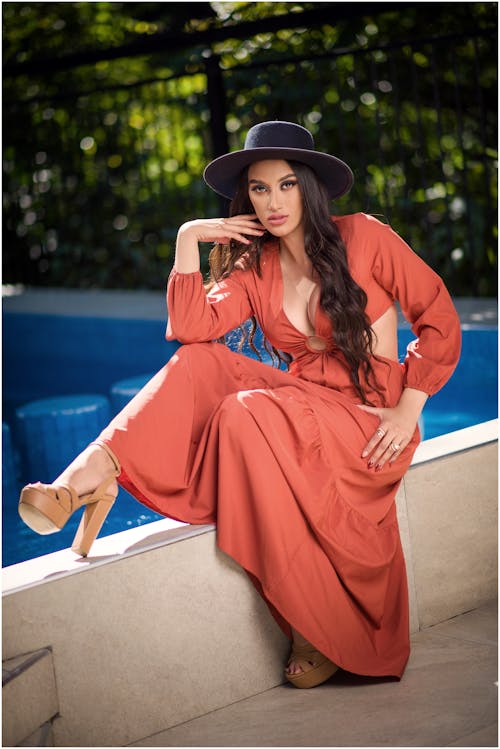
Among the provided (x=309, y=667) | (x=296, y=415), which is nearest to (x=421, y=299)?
(x=296, y=415)

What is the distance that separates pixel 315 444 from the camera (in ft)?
8.20

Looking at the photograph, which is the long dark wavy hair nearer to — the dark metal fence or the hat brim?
the hat brim

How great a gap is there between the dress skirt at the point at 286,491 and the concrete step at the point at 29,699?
1.55ft

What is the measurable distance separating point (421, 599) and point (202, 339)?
918 mm

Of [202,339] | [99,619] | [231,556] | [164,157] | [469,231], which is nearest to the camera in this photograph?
[99,619]

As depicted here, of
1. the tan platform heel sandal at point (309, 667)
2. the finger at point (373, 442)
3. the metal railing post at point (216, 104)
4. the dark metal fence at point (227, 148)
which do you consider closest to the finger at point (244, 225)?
the finger at point (373, 442)

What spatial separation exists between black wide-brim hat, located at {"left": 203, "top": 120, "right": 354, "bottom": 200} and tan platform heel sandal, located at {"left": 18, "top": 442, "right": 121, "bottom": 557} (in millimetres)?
840

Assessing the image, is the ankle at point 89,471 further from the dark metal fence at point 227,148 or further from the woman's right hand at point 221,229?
the dark metal fence at point 227,148

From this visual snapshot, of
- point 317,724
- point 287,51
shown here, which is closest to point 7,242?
point 287,51

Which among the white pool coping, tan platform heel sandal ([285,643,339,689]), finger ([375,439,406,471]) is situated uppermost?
finger ([375,439,406,471])

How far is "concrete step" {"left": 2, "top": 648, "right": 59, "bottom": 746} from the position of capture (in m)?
2.09

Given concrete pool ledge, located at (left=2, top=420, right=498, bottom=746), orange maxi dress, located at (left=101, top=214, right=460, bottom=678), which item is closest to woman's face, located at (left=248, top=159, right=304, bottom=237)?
orange maxi dress, located at (left=101, top=214, right=460, bottom=678)

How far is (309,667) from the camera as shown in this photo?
2498mm

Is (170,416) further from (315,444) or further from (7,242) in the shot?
(7,242)
